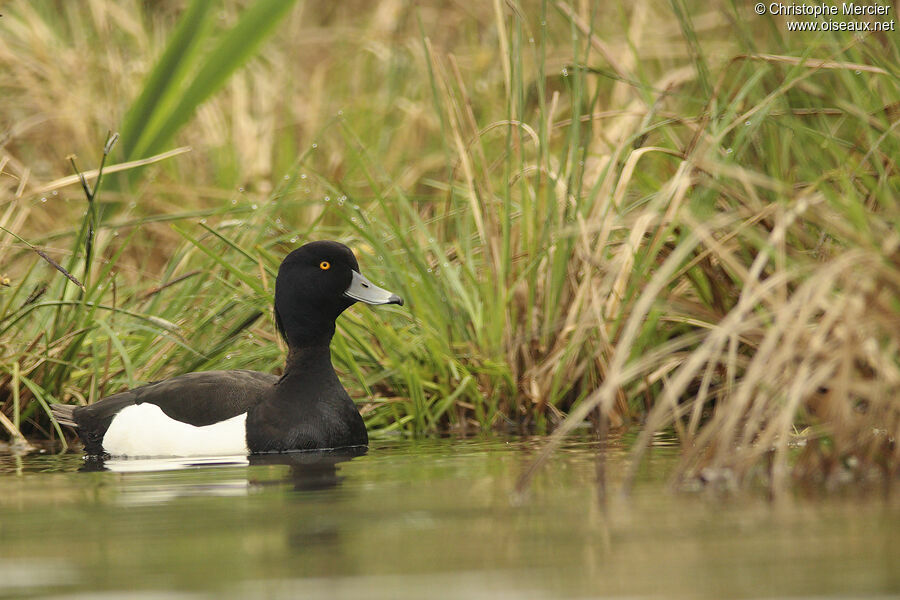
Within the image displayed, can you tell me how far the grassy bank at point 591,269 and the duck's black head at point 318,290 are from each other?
0.23 m

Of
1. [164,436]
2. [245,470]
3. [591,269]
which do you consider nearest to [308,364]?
[164,436]

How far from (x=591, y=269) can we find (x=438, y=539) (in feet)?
8.44

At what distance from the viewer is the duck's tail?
20.6 feet

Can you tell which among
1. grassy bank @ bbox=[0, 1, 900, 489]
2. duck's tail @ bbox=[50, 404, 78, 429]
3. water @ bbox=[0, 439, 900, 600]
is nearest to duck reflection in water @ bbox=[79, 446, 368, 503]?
water @ bbox=[0, 439, 900, 600]

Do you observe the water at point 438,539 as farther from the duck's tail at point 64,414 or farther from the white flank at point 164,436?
the duck's tail at point 64,414

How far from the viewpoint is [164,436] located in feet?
19.9

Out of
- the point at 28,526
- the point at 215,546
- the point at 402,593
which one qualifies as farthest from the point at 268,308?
the point at 402,593

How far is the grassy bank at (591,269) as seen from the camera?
3887mm

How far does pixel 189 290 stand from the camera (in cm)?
706

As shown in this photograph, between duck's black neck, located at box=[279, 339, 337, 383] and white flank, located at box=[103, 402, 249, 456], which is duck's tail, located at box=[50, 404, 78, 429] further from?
duck's black neck, located at box=[279, 339, 337, 383]

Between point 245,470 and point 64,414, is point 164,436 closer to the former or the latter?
point 64,414

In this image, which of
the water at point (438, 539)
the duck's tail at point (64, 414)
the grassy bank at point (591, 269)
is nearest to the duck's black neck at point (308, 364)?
the grassy bank at point (591, 269)

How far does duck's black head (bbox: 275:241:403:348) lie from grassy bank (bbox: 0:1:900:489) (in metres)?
0.23

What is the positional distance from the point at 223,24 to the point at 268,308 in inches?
→ 257
